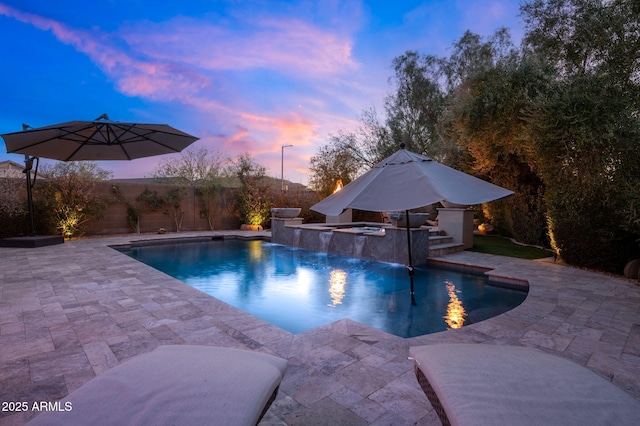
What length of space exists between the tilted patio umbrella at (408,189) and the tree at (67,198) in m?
11.2

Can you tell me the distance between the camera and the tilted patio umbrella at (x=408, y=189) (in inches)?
131

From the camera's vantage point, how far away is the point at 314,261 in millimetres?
8414

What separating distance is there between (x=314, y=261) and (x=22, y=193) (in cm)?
1022

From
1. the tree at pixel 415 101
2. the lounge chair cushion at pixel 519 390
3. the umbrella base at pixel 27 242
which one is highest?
the tree at pixel 415 101

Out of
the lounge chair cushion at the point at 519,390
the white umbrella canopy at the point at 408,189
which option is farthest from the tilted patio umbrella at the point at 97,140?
the lounge chair cushion at the point at 519,390

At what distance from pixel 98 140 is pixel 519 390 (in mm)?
7295

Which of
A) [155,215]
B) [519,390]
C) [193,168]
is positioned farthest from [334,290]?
[193,168]

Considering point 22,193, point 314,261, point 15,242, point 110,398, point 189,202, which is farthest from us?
point 189,202

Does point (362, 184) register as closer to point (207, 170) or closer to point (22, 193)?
point (22, 193)

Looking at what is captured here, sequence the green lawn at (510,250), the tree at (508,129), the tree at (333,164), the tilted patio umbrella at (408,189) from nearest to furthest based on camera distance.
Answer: the tilted patio umbrella at (408,189) < the tree at (508,129) < the green lawn at (510,250) < the tree at (333,164)

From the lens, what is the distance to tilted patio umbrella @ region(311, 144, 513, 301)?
333cm

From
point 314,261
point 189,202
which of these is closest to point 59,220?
point 189,202

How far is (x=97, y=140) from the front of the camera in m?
6.12

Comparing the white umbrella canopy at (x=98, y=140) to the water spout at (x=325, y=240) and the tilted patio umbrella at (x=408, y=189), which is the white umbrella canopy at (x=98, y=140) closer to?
the tilted patio umbrella at (x=408, y=189)
